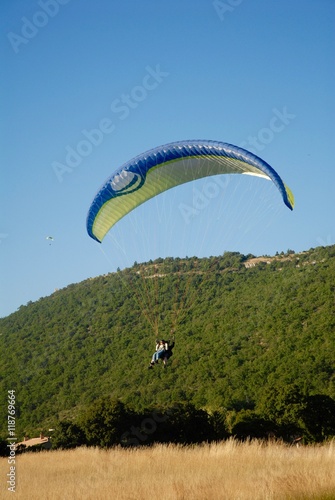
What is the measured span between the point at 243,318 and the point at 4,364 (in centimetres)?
2288

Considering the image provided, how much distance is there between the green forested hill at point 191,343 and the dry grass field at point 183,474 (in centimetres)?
1481

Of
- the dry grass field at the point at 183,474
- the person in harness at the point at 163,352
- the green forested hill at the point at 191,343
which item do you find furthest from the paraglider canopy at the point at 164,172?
the green forested hill at the point at 191,343

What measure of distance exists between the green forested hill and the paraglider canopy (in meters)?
14.2

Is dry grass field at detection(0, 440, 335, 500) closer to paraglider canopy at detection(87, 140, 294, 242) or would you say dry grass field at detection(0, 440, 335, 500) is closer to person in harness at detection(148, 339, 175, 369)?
person in harness at detection(148, 339, 175, 369)

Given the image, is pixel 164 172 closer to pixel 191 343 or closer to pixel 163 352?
pixel 163 352

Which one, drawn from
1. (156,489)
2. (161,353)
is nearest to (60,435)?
(161,353)

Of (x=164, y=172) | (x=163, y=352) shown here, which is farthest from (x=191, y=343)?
(x=163, y=352)

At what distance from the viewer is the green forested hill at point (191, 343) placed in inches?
1597

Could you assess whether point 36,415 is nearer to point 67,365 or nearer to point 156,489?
point 67,365

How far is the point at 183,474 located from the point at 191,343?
37.3 meters

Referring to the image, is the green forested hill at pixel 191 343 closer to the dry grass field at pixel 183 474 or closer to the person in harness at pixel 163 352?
the person in harness at pixel 163 352

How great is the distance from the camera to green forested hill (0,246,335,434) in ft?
133

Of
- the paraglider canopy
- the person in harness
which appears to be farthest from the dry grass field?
the paraglider canopy

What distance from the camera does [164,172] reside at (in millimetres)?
16891
